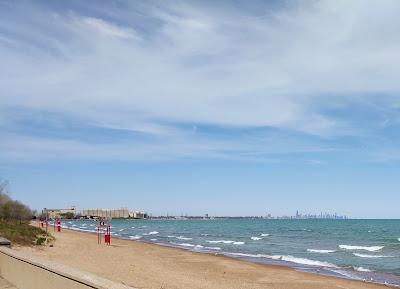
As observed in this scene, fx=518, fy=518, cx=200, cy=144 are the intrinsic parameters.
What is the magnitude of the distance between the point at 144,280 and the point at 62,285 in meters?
12.2

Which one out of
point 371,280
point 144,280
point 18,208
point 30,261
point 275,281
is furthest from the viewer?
point 18,208

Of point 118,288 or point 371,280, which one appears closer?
point 118,288

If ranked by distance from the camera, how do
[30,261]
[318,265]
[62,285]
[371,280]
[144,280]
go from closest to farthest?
[62,285] < [30,261] < [144,280] < [371,280] < [318,265]

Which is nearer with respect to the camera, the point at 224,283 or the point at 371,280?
the point at 224,283

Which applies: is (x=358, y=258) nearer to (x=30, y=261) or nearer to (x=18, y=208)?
(x=30, y=261)

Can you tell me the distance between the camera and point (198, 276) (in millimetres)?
20828

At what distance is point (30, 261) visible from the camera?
297 inches

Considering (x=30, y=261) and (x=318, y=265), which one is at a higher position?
(x=30, y=261)

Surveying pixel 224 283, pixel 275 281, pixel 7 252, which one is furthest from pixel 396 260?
pixel 7 252

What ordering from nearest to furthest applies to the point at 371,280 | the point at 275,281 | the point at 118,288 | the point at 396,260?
the point at 118,288 → the point at 275,281 → the point at 371,280 → the point at 396,260

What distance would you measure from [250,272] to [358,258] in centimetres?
1362

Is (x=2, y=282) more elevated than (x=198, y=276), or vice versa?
(x=2, y=282)

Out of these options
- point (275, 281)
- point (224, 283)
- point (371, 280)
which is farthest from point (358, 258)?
point (224, 283)

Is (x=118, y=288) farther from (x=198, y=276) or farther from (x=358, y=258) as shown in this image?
(x=358, y=258)
